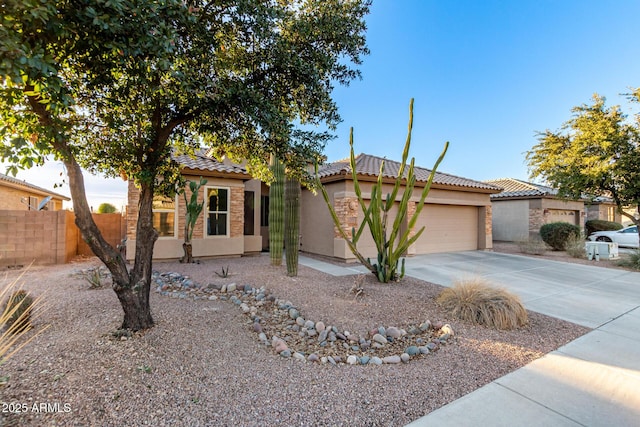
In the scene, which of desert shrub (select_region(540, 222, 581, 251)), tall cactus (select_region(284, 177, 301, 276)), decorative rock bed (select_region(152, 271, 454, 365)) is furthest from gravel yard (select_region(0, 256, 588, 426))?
desert shrub (select_region(540, 222, 581, 251))

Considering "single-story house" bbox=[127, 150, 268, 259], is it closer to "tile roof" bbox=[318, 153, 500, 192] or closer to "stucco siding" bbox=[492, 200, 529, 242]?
"tile roof" bbox=[318, 153, 500, 192]

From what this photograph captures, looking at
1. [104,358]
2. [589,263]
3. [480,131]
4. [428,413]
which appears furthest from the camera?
[480,131]

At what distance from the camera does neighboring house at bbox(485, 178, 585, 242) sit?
669 inches

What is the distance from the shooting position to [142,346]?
11.3 feet

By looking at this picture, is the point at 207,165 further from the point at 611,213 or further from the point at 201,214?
the point at 611,213

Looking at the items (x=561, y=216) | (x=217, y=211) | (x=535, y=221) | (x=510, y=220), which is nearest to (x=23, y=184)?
(x=217, y=211)

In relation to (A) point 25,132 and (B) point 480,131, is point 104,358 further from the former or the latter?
(B) point 480,131

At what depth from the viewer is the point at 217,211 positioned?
10.3m

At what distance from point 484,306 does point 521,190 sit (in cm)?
1726

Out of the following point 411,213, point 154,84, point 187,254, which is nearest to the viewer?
point 154,84

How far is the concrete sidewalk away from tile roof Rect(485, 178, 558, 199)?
10.5 metres

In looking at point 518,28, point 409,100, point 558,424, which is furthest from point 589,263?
point 558,424

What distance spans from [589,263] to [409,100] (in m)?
10.4

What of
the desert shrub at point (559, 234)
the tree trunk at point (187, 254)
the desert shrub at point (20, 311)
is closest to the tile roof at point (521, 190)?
the desert shrub at point (559, 234)
